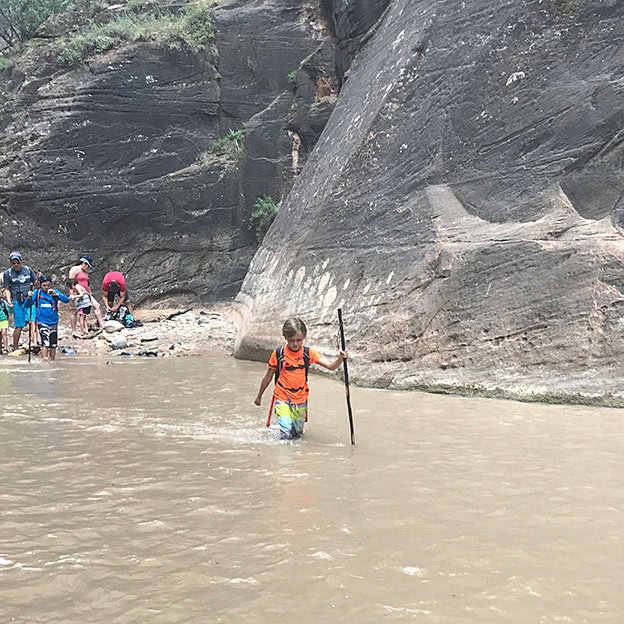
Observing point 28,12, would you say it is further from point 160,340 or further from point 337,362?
point 337,362

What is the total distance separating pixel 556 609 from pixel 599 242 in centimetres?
534

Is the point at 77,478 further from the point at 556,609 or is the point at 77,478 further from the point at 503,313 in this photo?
the point at 503,313

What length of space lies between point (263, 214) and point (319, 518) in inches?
598

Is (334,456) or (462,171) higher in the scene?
(462,171)

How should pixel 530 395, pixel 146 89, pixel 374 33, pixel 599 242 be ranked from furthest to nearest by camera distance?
pixel 146 89
pixel 374 33
pixel 599 242
pixel 530 395

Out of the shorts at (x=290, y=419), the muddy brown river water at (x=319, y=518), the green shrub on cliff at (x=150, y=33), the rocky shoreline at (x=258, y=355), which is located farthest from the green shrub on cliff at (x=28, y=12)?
the shorts at (x=290, y=419)

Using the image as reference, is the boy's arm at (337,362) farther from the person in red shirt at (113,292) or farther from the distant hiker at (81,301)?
the person in red shirt at (113,292)

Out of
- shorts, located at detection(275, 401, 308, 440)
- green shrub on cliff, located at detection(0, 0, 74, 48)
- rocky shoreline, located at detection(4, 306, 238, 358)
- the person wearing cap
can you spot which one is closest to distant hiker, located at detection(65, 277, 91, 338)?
rocky shoreline, located at detection(4, 306, 238, 358)

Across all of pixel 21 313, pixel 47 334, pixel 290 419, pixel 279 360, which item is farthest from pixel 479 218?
pixel 21 313

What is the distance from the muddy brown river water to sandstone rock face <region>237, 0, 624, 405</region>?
3.44 ft

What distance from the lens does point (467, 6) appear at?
9.54 meters

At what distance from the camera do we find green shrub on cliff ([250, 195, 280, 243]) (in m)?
18.0

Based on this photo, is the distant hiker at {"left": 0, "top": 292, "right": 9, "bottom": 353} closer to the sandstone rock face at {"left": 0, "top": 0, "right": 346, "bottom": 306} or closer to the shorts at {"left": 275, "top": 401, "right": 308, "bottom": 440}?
the sandstone rock face at {"left": 0, "top": 0, "right": 346, "bottom": 306}

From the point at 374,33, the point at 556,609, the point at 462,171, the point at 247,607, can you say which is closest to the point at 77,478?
the point at 247,607
